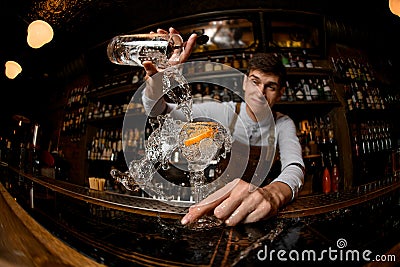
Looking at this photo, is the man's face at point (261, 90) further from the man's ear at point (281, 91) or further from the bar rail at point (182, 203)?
the bar rail at point (182, 203)

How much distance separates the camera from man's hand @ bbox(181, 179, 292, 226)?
0.35 metres

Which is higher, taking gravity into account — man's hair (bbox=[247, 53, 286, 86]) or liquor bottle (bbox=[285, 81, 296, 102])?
man's hair (bbox=[247, 53, 286, 86])

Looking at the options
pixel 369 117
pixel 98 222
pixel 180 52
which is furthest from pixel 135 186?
pixel 369 117

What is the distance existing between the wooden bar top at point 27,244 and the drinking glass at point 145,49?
7.9 inches

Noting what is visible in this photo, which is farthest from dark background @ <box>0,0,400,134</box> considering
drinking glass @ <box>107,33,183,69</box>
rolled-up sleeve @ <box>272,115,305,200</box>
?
rolled-up sleeve @ <box>272,115,305,200</box>

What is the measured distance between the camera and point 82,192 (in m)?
0.37

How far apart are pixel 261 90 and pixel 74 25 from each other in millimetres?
222

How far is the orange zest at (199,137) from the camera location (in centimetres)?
35

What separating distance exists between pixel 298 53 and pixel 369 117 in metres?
0.10

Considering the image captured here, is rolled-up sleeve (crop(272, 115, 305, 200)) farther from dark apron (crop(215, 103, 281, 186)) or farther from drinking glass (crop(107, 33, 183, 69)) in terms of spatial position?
drinking glass (crop(107, 33, 183, 69))

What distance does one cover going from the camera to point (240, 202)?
0.35 metres

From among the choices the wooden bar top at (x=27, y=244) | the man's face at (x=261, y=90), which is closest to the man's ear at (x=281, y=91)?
the man's face at (x=261, y=90)

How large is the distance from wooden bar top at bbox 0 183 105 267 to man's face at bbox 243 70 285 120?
0.22 meters

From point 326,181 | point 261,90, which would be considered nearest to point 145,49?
point 261,90
